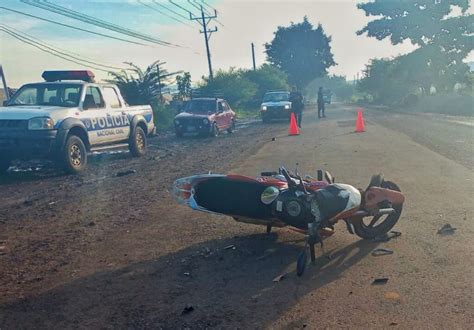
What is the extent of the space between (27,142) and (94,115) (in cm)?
214

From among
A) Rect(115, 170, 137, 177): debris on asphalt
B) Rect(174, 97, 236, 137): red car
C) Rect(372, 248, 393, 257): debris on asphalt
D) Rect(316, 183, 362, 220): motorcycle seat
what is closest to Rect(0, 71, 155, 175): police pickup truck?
Rect(115, 170, 137, 177): debris on asphalt

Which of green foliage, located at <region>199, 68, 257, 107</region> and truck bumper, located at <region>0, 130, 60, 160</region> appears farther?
green foliage, located at <region>199, 68, 257, 107</region>

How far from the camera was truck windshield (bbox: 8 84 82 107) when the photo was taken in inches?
434

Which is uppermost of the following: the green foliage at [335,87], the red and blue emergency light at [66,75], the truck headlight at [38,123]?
the red and blue emergency light at [66,75]

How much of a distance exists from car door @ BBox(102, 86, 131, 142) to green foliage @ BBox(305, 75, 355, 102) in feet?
397

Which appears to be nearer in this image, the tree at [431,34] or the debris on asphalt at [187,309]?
the debris on asphalt at [187,309]

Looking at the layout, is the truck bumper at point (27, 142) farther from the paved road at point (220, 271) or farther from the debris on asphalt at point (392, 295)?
the debris on asphalt at point (392, 295)

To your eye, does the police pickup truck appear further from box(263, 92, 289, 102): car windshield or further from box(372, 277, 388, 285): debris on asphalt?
box(263, 92, 289, 102): car windshield

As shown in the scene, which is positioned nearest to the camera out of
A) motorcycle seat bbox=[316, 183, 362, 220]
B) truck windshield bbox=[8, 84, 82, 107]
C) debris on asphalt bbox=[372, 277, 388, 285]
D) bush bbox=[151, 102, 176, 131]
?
debris on asphalt bbox=[372, 277, 388, 285]

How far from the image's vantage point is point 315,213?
452 centimetres

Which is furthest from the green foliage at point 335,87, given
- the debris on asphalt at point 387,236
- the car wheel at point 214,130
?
the debris on asphalt at point 387,236

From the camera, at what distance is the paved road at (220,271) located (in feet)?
11.7

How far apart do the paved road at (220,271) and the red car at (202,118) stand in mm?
11780

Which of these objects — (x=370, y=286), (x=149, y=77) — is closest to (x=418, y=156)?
(x=370, y=286)
